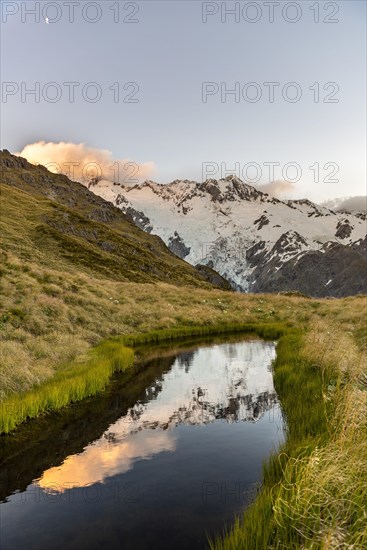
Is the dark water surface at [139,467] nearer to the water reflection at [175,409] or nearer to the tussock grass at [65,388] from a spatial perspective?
the water reflection at [175,409]

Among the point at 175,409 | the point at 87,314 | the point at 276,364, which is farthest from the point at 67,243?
the point at 175,409

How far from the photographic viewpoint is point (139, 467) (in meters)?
13.1

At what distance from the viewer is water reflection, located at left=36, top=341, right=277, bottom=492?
511 inches

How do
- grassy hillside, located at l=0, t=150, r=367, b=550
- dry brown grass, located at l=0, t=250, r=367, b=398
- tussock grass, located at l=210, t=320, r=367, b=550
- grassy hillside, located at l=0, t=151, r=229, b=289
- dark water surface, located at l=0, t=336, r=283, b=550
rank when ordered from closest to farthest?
tussock grass, located at l=210, t=320, r=367, b=550 → grassy hillside, located at l=0, t=150, r=367, b=550 → dark water surface, located at l=0, t=336, r=283, b=550 → dry brown grass, located at l=0, t=250, r=367, b=398 → grassy hillside, located at l=0, t=151, r=229, b=289

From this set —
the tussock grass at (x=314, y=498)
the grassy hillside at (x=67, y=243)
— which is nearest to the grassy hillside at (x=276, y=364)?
the tussock grass at (x=314, y=498)

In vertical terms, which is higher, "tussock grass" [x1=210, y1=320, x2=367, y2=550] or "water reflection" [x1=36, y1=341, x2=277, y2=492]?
"tussock grass" [x1=210, y1=320, x2=367, y2=550]

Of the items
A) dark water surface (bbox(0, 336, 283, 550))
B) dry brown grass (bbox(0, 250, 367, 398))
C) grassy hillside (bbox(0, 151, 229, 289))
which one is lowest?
dark water surface (bbox(0, 336, 283, 550))

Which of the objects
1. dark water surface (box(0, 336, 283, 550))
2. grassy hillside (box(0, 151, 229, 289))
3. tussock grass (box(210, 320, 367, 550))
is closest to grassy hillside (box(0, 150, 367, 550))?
tussock grass (box(210, 320, 367, 550))

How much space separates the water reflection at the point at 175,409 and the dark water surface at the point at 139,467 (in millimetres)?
49

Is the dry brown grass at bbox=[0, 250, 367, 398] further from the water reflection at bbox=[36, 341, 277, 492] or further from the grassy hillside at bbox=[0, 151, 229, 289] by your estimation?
the grassy hillside at bbox=[0, 151, 229, 289]

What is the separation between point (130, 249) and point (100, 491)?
12567 cm

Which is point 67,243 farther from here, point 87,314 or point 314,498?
point 314,498

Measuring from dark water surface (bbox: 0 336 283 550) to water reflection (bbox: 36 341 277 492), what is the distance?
0.16 feet

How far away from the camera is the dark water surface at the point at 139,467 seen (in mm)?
9875
